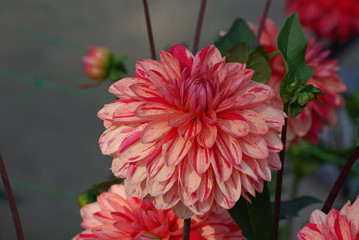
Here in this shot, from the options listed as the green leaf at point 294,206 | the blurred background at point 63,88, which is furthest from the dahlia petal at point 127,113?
the blurred background at point 63,88

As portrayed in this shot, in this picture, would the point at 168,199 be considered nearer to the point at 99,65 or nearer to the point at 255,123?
the point at 255,123

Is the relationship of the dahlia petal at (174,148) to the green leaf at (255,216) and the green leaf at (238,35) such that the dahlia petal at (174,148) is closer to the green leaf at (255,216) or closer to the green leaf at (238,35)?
the green leaf at (255,216)

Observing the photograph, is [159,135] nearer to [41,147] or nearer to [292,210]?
[292,210]

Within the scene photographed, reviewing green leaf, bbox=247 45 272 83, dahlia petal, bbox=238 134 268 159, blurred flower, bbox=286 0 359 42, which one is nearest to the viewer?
dahlia petal, bbox=238 134 268 159

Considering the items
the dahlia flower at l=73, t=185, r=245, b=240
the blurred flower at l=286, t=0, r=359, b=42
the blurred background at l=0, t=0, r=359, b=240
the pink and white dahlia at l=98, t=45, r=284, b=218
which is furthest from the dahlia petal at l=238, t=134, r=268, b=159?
the blurred background at l=0, t=0, r=359, b=240

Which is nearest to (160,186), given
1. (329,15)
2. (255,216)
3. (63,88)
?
(255,216)

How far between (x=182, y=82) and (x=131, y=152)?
0.18 feet

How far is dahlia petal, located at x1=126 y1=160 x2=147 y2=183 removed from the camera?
0.31 metres

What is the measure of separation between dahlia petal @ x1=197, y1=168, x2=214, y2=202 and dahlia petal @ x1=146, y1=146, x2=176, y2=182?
0.02m

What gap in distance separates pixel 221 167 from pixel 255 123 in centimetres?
4

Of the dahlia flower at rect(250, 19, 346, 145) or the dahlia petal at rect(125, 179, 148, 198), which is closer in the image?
the dahlia petal at rect(125, 179, 148, 198)

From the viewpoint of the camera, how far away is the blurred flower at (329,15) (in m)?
1.12

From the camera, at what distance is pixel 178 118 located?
313 mm

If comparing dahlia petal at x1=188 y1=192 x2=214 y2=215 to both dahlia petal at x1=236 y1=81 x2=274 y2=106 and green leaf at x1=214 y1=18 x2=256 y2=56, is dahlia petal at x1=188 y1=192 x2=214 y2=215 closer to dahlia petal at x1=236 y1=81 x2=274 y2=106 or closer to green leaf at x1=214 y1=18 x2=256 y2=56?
dahlia petal at x1=236 y1=81 x2=274 y2=106
